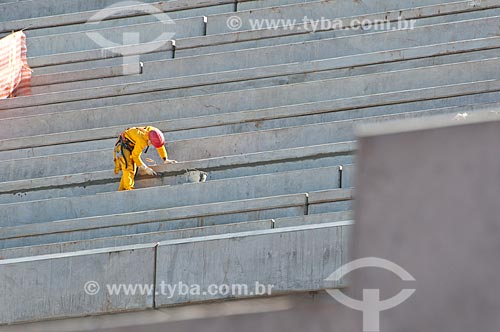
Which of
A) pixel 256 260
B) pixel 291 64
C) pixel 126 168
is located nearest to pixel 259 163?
pixel 126 168

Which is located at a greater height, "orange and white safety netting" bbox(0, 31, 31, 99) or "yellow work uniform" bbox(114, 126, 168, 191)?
"orange and white safety netting" bbox(0, 31, 31, 99)

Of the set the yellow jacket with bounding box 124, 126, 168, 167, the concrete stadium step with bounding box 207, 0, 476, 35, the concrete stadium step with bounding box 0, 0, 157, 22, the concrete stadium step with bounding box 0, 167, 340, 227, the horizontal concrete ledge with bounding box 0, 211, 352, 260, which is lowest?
the horizontal concrete ledge with bounding box 0, 211, 352, 260

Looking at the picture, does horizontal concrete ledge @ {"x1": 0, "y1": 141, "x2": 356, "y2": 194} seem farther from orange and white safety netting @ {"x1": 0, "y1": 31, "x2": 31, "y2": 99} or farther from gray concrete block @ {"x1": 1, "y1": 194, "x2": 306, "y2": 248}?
orange and white safety netting @ {"x1": 0, "y1": 31, "x2": 31, "y2": 99}

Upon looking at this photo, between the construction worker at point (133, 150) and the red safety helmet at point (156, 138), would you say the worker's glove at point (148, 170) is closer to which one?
the construction worker at point (133, 150)

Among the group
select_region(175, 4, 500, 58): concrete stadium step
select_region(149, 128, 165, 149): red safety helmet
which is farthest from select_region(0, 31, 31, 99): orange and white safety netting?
select_region(149, 128, 165, 149): red safety helmet

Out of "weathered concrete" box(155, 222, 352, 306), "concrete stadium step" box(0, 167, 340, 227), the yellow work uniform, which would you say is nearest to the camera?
"weathered concrete" box(155, 222, 352, 306)

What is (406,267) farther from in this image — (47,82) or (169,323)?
(47,82)

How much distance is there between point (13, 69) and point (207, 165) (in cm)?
400

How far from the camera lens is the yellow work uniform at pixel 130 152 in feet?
46.0

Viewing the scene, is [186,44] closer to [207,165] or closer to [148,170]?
[148,170]

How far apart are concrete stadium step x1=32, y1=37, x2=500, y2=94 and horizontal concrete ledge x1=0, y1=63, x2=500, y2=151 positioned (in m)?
0.89

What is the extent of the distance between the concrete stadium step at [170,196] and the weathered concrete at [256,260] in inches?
77.7

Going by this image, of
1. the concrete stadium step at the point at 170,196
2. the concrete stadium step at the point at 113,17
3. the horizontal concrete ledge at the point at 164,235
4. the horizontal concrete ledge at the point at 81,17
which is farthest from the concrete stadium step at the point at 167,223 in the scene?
the horizontal concrete ledge at the point at 81,17

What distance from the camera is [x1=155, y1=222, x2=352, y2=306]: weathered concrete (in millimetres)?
10719
